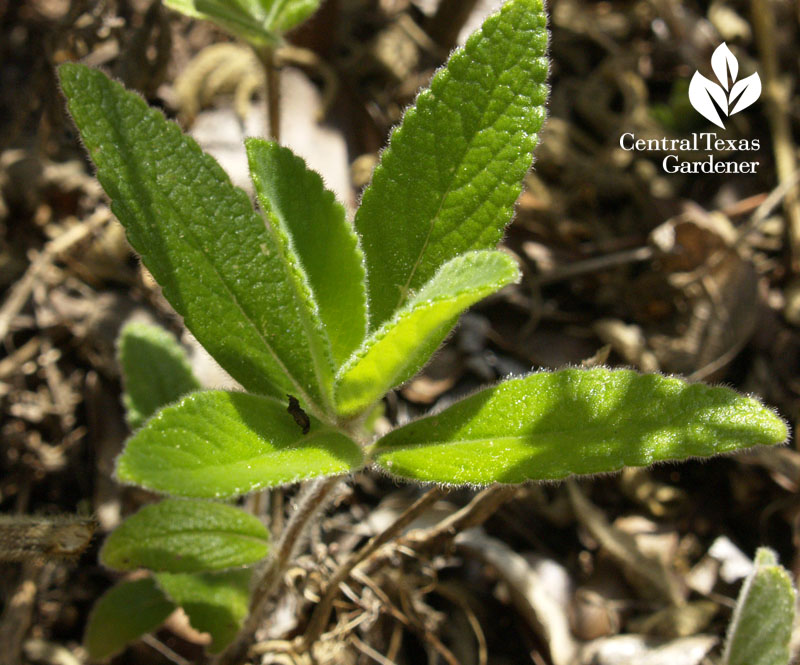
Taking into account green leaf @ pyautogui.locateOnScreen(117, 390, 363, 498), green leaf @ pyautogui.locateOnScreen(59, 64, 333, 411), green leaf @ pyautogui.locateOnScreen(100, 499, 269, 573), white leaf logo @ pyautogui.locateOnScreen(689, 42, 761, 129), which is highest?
white leaf logo @ pyautogui.locateOnScreen(689, 42, 761, 129)

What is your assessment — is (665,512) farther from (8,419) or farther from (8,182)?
(8,182)

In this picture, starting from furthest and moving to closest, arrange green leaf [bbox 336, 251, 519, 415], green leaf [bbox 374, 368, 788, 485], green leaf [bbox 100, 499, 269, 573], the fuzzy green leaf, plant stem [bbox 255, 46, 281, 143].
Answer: plant stem [bbox 255, 46, 281, 143] < the fuzzy green leaf < green leaf [bbox 100, 499, 269, 573] < green leaf [bbox 374, 368, 788, 485] < green leaf [bbox 336, 251, 519, 415]

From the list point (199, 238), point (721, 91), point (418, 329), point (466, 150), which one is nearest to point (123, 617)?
point (199, 238)

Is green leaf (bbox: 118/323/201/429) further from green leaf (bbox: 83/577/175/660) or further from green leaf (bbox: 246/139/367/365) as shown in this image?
green leaf (bbox: 246/139/367/365)

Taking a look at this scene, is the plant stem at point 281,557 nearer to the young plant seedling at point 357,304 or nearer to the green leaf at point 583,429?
the young plant seedling at point 357,304

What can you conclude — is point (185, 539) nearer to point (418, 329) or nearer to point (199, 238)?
point (199, 238)

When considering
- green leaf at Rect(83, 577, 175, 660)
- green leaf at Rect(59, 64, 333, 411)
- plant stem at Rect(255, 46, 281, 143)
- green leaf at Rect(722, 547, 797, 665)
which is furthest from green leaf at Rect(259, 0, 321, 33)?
green leaf at Rect(722, 547, 797, 665)

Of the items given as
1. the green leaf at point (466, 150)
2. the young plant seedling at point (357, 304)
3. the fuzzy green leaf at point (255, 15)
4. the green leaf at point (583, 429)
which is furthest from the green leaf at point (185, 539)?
the fuzzy green leaf at point (255, 15)
